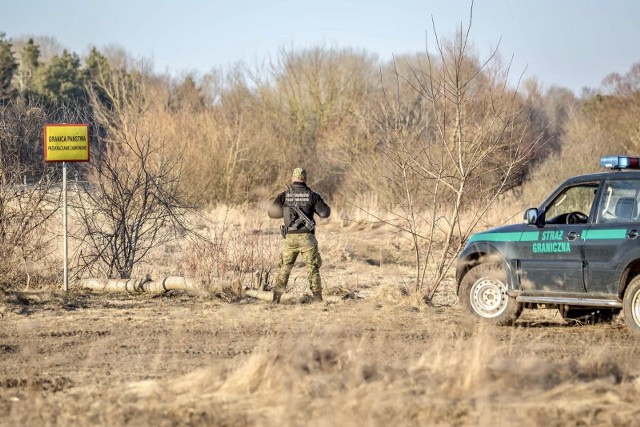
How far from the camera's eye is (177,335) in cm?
1034

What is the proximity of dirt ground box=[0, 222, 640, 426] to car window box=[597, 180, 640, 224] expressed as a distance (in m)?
1.29

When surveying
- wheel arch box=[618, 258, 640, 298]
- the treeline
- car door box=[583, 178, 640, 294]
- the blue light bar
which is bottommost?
wheel arch box=[618, 258, 640, 298]

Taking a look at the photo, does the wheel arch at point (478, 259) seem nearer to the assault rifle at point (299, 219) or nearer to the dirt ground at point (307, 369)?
the dirt ground at point (307, 369)

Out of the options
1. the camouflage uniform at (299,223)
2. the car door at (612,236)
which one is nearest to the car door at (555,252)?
the car door at (612,236)

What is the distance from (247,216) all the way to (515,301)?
55.2 feet

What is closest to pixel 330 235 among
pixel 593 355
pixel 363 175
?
pixel 363 175

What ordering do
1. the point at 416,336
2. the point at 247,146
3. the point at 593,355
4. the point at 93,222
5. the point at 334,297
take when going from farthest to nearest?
the point at 247,146, the point at 93,222, the point at 334,297, the point at 416,336, the point at 593,355

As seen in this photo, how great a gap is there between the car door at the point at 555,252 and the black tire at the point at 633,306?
1.86 feet

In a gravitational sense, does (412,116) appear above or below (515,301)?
above

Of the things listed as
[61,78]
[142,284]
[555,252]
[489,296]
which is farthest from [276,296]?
[61,78]

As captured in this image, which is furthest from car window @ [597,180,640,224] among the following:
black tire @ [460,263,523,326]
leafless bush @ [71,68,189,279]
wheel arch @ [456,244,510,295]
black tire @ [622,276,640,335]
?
leafless bush @ [71,68,189,279]

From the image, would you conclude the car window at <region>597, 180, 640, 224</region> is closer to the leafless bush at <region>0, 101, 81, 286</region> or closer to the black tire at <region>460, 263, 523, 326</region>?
the black tire at <region>460, 263, 523, 326</region>

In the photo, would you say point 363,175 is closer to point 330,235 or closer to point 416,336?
point 330,235

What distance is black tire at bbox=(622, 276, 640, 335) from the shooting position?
33.1 ft
